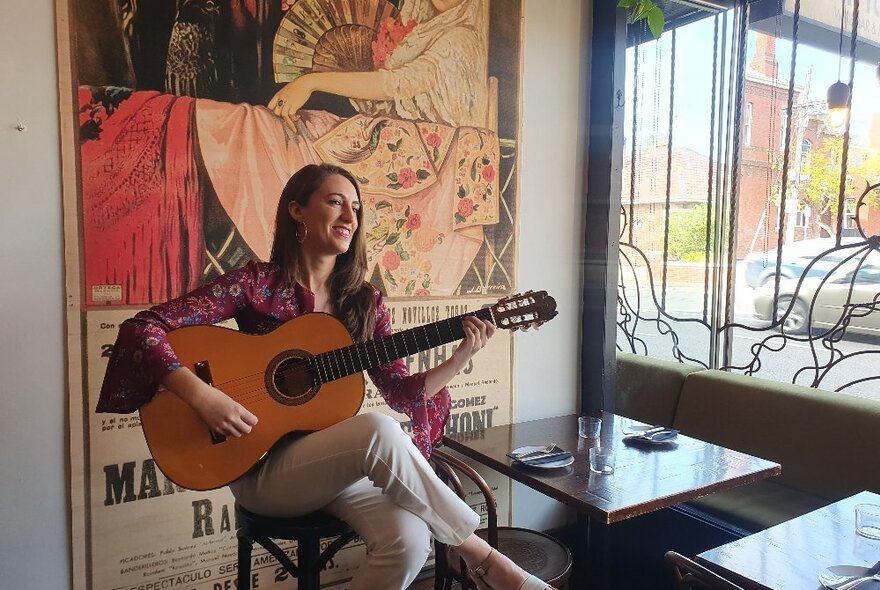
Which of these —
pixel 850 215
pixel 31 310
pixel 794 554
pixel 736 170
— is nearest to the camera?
pixel 794 554

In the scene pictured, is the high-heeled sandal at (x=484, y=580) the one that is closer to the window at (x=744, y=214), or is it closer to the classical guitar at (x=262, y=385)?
the classical guitar at (x=262, y=385)

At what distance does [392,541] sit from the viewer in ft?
4.87

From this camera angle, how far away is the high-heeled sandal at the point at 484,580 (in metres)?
1.69

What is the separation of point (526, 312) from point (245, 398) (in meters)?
0.83

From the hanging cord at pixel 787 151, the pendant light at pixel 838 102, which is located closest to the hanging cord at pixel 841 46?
the pendant light at pixel 838 102

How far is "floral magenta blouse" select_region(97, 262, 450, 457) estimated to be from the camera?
148cm

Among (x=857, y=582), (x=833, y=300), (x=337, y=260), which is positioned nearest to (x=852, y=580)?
(x=857, y=582)

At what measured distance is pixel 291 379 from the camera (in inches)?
63.9

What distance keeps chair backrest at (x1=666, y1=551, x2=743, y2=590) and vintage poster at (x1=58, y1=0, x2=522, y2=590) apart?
1.31 metres

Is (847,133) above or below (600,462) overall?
above

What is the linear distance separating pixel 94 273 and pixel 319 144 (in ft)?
2.76

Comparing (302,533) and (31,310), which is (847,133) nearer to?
(302,533)

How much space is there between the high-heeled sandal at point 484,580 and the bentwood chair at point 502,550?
0.05 metres

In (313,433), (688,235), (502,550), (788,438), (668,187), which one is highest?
(668,187)
